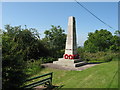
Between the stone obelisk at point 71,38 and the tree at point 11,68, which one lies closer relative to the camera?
the tree at point 11,68

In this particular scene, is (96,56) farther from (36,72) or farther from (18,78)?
(18,78)

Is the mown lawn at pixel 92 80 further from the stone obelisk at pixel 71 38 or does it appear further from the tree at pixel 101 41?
the tree at pixel 101 41

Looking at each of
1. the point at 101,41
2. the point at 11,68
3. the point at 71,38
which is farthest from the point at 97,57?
the point at 101,41

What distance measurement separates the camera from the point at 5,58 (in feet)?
13.9

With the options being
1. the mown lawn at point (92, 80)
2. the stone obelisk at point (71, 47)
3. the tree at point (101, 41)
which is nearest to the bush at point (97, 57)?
the stone obelisk at point (71, 47)

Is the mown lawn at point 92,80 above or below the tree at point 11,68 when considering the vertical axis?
below

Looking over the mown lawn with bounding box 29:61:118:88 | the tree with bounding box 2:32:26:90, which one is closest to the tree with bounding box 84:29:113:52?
the mown lawn with bounding box 29:61:118:88

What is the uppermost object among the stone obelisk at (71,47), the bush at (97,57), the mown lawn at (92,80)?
the stone obelisk at (71,47)

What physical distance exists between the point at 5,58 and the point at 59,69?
6.42 metres

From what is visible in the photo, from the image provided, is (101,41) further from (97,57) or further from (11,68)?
(11,68)

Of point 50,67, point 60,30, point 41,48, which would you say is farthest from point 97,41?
point 50,67

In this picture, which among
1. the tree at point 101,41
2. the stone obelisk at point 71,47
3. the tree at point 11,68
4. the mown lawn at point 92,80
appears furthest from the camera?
the tree at point 101,41

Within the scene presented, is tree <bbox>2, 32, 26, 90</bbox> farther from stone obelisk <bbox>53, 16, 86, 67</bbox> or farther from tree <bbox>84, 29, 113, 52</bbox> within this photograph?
tree <bbox>84, 29, 113, 52</bbox>

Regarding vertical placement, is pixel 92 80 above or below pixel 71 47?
below
